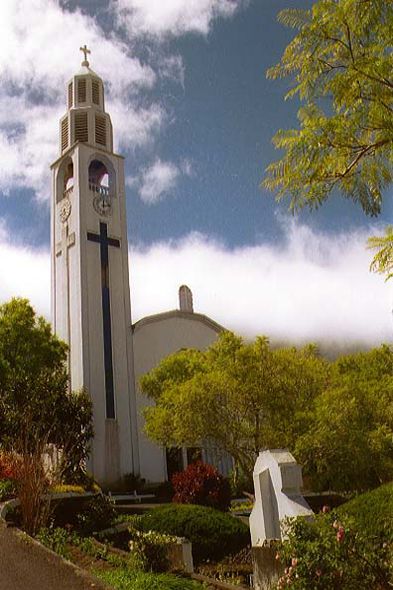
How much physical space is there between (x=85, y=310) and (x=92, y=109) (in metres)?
14.6

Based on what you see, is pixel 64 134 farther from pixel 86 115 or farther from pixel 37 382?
pixel 37 382

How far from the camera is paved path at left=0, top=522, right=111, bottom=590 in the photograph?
7.51m

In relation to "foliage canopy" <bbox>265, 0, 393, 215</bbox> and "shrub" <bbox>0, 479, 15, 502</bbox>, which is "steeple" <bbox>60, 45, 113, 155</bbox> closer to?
"shrub" <bbox>0, 479, 15, 502</bbox>

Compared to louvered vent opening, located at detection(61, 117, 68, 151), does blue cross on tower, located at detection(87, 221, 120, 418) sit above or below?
below

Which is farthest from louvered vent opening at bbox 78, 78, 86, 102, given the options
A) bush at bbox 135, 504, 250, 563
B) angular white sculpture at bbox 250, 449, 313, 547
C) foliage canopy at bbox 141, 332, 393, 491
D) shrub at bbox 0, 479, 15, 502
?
angular white sculpture at bbox 250, 449, 313, 547

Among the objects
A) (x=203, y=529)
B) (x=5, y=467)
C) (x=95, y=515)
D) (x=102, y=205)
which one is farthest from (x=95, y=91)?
(x=203, y=529)

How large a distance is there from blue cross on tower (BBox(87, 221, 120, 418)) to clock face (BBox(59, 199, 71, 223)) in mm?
2412

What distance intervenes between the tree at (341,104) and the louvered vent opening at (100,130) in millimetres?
33951

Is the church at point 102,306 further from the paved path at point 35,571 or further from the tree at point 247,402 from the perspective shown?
the paved path at point 35,571

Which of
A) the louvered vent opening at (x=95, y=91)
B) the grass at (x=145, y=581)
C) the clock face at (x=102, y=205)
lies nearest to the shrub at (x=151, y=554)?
the grass at (x=145, y=581)

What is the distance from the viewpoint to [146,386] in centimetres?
2995

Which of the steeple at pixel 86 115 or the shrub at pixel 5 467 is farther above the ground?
the steeple at pixel 86 115

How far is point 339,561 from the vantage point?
6.12m

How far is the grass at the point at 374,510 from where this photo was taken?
751 cm
